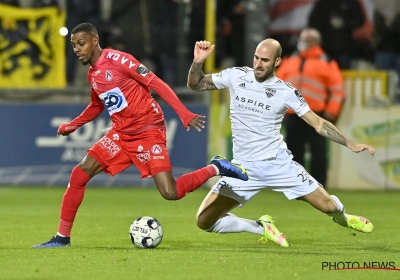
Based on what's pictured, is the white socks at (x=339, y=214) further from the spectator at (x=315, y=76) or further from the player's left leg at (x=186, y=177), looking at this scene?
the spectator at (x=315, y=76)

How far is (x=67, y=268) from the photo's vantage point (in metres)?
6.68

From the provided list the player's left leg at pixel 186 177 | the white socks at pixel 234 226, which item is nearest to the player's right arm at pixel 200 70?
the player's left leg at pixel 186 177

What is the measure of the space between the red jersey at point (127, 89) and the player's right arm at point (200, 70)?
10.3 inches

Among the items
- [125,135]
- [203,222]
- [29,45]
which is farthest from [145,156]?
[29,45]

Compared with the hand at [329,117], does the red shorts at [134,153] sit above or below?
above

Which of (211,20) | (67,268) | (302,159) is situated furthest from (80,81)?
(67,268)

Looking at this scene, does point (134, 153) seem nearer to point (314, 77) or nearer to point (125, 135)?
point (125, 135)

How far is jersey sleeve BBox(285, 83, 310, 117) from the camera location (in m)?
8.01

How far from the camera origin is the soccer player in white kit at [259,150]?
26.6ft

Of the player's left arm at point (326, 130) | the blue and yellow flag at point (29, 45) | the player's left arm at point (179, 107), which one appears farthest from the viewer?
the blue and yellow flag at point (29, 45)

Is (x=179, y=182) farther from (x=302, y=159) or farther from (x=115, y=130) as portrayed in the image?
(x=302, y=159)

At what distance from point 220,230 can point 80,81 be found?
7.25 m

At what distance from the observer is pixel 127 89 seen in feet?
26.7

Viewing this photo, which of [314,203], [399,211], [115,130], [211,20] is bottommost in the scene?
[399,211]
